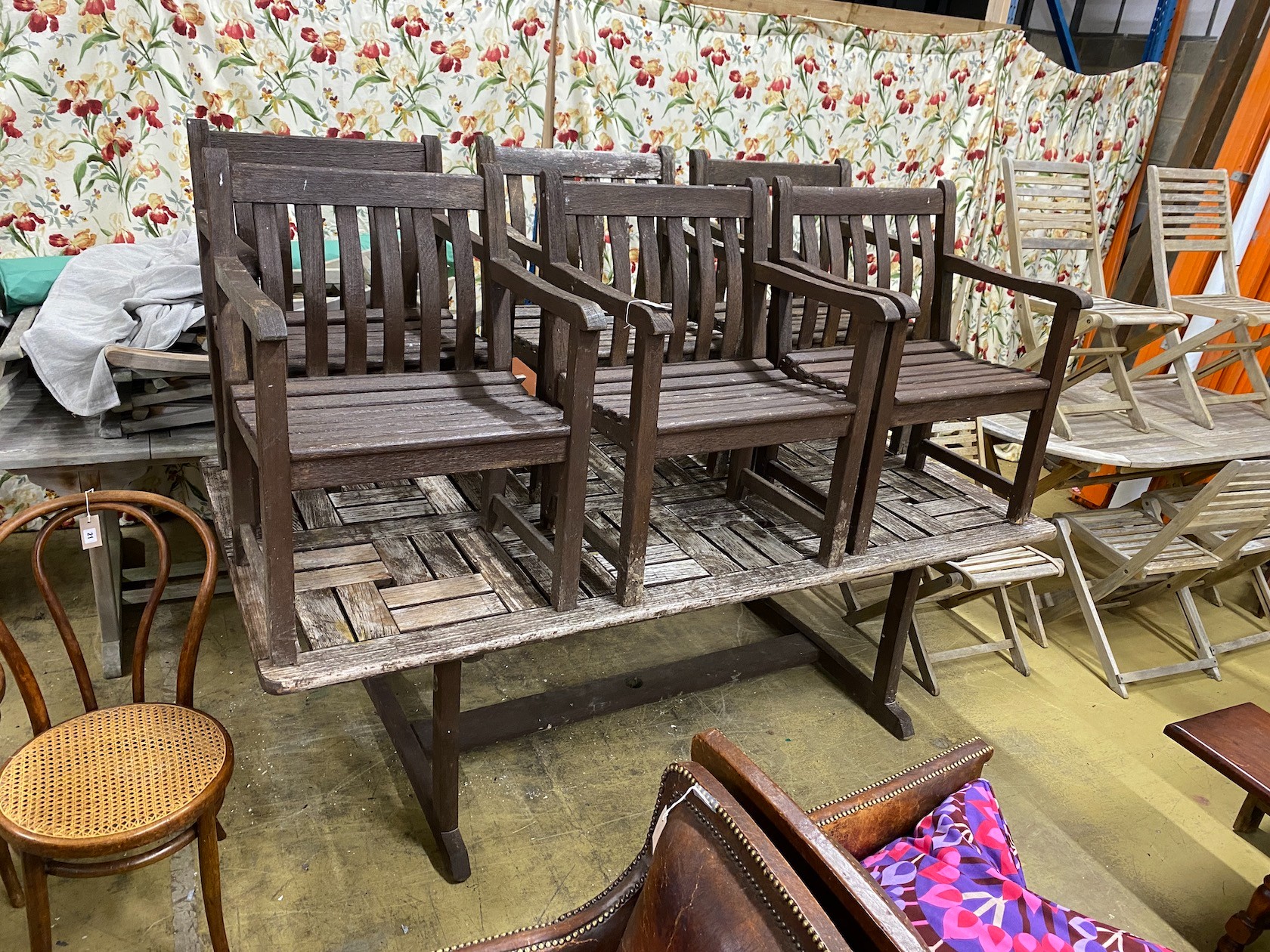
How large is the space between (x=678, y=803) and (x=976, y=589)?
205 cm

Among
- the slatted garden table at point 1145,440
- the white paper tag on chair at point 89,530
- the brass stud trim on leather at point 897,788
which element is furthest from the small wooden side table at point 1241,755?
the white paper tag on chair at point 89,530

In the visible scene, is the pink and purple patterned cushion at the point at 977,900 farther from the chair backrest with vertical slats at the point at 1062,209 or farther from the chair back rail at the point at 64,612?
the chair backrest with vertical slats at the point at 1062,209

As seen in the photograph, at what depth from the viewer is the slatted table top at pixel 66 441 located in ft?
7.92

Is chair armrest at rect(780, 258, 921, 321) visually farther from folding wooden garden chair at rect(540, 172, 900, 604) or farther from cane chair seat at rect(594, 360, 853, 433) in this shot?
cane chair seat at rect(594, 360, 853, 433)

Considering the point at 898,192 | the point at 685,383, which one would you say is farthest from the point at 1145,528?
the point at 685,383

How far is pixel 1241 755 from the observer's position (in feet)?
6.86

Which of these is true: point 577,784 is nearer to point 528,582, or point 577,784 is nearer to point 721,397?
point 528,582

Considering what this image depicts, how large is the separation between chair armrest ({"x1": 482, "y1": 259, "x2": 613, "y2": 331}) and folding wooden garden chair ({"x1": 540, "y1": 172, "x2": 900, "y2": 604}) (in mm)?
92

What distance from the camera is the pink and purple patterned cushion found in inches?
42.7

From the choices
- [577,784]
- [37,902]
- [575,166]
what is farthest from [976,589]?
[37,902]

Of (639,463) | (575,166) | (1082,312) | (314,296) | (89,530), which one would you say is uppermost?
(575,166)

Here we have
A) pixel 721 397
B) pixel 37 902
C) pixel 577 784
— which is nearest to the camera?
pixel 37 902

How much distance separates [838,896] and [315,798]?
1.64 meters

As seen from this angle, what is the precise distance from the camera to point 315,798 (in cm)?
225
